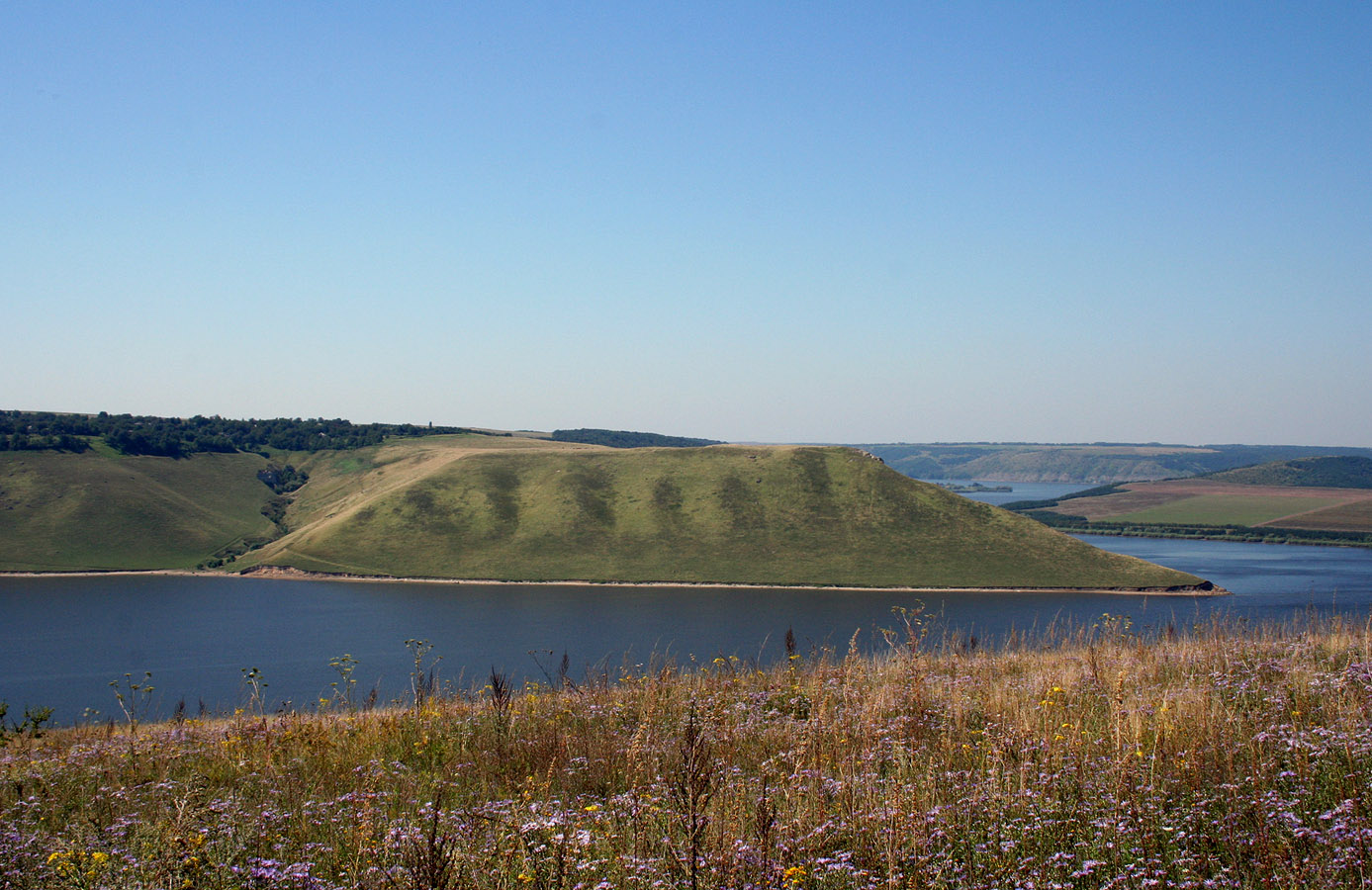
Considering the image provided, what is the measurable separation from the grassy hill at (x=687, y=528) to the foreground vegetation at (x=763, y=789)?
75290 millimetres

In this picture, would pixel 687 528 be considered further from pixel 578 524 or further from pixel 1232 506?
pixel 1232 506

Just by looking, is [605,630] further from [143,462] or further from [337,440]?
[337,440]

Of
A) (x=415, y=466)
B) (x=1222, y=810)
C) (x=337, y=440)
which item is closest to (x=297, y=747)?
(x=1222, y=810)

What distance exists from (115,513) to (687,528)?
214ft

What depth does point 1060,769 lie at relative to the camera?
4445 millimetres

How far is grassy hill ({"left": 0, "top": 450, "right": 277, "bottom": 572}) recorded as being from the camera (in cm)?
9156

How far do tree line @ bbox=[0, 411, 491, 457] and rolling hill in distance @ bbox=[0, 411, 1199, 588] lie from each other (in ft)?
13.6

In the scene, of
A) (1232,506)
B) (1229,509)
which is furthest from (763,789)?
(1232,506)

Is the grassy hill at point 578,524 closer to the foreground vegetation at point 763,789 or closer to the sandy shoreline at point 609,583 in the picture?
the sandy shoreline at point 609,583

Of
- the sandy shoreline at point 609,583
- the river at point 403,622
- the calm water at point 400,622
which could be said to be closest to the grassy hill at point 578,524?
the sandy shoreline at point 609,583

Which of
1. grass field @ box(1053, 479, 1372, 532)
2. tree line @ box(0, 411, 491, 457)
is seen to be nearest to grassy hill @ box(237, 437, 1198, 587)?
tree line @ box(0, 411, 491, 457)

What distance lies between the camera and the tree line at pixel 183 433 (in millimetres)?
120688

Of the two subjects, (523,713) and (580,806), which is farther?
(523,713)

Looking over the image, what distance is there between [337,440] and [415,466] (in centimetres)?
3826
